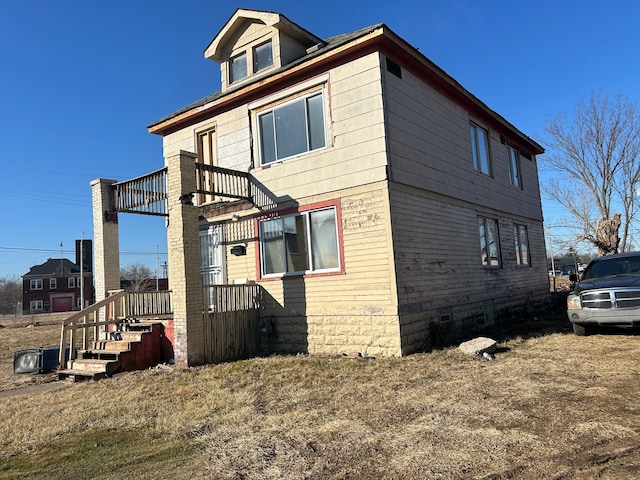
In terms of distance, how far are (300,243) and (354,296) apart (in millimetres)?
1838

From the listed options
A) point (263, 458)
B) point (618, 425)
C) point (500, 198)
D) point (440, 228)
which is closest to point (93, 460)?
point (263, 458)

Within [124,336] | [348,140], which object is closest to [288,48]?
[348,140]

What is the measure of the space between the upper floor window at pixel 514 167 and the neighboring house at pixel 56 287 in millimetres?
57487

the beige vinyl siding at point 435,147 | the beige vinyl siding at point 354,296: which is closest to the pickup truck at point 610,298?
the beige vinyl siding at point 435,147

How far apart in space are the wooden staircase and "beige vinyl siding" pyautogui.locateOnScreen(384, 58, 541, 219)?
6150 millimetres

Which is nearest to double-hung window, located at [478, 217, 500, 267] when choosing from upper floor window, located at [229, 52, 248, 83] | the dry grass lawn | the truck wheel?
the truck wheel

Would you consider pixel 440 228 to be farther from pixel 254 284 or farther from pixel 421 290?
pixel 254 284

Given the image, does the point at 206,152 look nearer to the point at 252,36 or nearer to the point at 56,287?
the point at 252,36

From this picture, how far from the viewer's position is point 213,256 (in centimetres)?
1236

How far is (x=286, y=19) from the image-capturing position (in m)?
11.7

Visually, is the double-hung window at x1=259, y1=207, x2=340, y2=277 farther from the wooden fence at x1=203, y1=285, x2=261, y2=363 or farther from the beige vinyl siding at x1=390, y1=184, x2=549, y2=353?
the beige vinyl siding at x1=390, y1=184, x2=549, y2=353

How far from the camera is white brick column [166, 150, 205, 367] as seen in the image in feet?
30.1

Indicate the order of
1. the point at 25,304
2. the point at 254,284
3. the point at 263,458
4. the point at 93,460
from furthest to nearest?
1. the point at 25,304
2. the point at 254,284
3. the point at 93,460
4. the point at 263,458

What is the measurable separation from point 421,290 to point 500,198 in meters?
6.34
